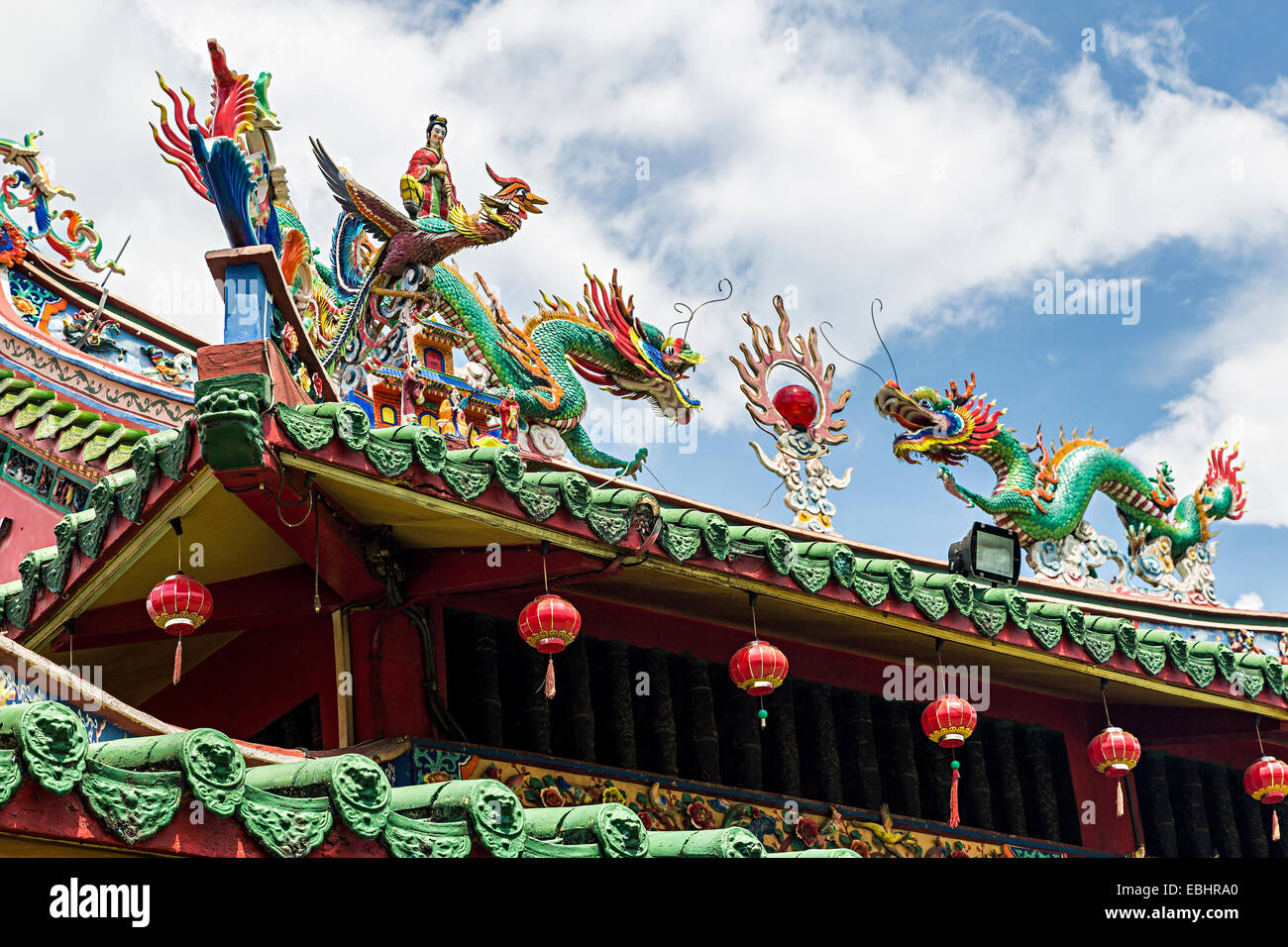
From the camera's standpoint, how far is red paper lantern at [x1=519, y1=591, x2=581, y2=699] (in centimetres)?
745

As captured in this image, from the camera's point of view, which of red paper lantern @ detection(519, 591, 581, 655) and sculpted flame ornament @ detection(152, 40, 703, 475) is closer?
red paper lantern @ detection(519, 591, 581, 655)

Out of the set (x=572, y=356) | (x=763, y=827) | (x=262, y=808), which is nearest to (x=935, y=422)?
(x=572, y=356)

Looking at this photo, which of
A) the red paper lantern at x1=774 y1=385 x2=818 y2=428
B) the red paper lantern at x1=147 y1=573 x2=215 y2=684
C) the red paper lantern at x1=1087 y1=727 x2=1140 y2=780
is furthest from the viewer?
the red paper lantern at x1=774 y1=385 x2=818 y2=428

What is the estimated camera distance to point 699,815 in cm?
847

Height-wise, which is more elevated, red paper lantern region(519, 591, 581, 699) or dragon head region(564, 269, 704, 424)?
dragon head region(564, 269, 704, 424)

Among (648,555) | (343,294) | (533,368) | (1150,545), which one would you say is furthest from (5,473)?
(1150,545)

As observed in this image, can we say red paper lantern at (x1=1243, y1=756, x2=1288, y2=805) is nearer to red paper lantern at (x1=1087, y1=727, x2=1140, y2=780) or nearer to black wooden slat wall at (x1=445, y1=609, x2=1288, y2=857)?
black wooden slat wall at (x1=445, y1=609, x2=1288, y2=857)

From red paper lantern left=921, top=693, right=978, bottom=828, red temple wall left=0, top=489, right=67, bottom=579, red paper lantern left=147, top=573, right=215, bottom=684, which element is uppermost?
red temple wall left=0, top=489, right=67, bottom=579

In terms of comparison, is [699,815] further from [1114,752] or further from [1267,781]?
[1267,781]

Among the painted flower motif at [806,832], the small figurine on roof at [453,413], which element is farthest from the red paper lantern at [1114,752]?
the small figurine on roof at [453,413]

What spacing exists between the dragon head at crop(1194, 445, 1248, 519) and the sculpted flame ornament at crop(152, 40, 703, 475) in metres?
5.49

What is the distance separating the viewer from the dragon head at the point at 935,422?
13.4 meters

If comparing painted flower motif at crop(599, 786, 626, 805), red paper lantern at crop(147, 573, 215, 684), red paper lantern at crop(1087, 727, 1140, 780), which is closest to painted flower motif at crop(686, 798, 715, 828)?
painted flower motif at crop(599, 786, 626, 805)

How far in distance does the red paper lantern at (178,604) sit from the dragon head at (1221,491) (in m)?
10.3
